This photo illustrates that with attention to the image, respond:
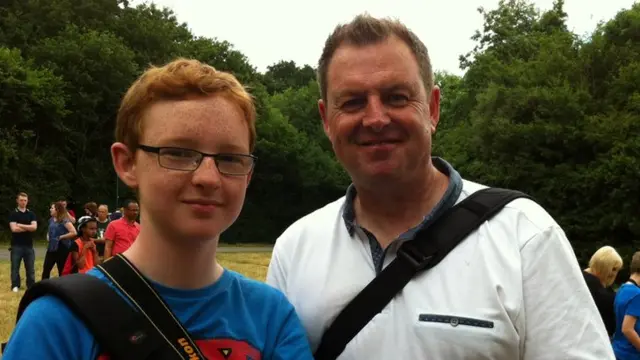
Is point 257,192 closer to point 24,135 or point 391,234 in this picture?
point 24,135

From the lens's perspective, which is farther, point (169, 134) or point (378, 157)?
point (378, 157)

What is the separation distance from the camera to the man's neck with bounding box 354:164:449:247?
2.46 m

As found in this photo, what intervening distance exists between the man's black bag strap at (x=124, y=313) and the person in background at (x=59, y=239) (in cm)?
1113

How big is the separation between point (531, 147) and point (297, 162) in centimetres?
2113

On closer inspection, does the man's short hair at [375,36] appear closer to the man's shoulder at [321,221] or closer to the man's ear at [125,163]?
the man's shoulder at [321,221]

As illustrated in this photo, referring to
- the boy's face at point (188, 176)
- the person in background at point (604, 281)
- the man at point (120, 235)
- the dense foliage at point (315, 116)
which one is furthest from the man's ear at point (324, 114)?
the dense foliage at point (315, 116)

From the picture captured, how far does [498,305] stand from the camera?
2125 mm

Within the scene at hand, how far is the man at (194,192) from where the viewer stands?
1.93m

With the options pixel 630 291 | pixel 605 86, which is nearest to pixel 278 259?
pixel 630 291

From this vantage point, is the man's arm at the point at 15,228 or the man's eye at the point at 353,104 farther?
the man's arm at the point at 15,228

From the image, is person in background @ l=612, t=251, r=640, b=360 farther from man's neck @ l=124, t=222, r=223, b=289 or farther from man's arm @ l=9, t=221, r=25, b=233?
man's arm @ l=9, t=221, r=25, b=233

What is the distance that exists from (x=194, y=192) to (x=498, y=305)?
3.25 ft

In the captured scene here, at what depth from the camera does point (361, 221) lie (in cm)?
257

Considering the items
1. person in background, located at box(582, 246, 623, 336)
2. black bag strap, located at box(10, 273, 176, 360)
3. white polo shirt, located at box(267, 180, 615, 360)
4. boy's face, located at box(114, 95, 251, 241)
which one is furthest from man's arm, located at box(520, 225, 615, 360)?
person in background, located at box(582, 246, 623, 336)
